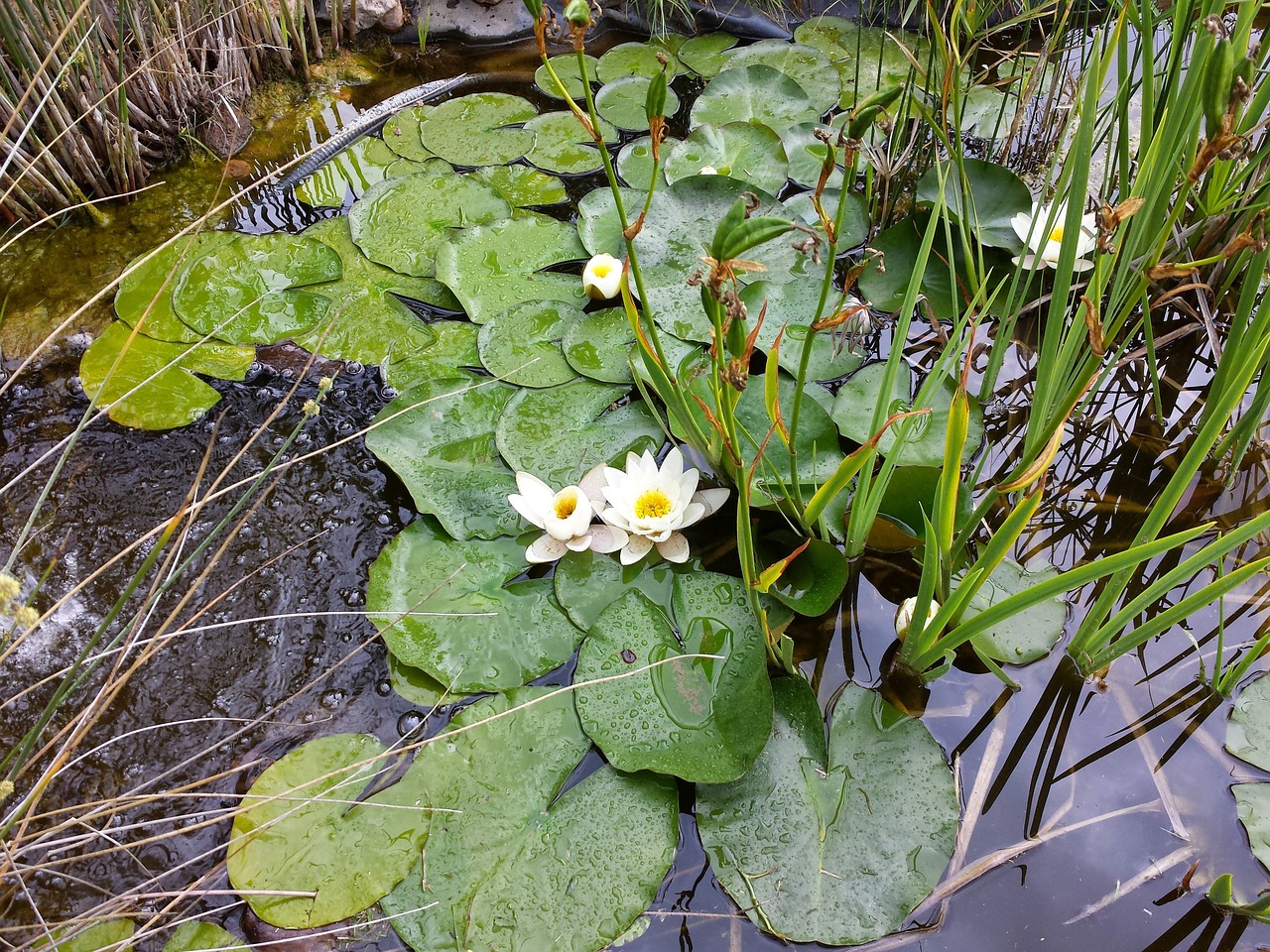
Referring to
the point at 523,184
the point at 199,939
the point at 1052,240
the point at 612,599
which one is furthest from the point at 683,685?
the point at 523,184

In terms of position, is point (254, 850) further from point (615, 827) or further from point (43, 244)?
point (43, 244)

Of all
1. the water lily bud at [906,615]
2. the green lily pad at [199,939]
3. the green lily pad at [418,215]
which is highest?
the green lily pad at [418,215]

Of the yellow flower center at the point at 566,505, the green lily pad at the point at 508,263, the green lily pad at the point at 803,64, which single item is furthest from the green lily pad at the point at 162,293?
the green lily pad at the point at 803,64

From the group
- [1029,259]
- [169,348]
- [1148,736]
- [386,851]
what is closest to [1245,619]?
[1148,736]

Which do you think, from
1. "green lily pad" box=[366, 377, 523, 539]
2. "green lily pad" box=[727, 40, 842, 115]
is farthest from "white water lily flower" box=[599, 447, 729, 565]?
"green lily pad" box=[727, 40, 842, 115]

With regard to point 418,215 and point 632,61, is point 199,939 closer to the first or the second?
point 418,215

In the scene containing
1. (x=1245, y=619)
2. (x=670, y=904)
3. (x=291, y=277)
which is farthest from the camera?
(x=291, y=277)

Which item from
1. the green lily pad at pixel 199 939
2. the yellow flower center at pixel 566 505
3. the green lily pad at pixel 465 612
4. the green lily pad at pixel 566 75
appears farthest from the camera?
the green lily pad at pixel 566 75

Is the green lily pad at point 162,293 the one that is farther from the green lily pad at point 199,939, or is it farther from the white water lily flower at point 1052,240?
the white water lily flower at point 1052,240
